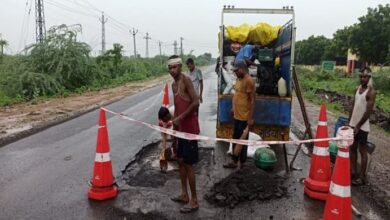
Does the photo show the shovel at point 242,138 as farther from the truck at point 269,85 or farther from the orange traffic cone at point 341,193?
the orange traffic cone at point 341,193

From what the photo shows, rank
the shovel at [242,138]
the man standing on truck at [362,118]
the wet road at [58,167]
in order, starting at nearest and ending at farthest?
the wet road at [58,167]
the man standing on truck at [362,118]
the shovel at [242,138]

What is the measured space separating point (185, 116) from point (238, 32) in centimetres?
483

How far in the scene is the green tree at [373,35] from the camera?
3777 cm

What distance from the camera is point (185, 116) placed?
4484 millimetres

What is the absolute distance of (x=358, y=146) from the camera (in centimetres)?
566

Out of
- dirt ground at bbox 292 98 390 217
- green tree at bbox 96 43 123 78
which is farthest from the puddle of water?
green tree at bbox 96 43 123 78

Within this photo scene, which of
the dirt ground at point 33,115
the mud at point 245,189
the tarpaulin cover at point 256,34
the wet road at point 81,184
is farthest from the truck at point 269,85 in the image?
the dirt ground at point 33,115

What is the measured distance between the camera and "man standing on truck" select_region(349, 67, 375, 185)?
531 cm

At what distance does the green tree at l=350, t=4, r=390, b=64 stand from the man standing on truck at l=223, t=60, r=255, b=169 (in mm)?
36191

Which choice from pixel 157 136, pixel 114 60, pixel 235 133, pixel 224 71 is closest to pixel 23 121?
pixel 157 136

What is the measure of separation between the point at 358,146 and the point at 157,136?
4624 mm

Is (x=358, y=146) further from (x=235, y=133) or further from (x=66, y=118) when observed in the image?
(x=66, y=118)

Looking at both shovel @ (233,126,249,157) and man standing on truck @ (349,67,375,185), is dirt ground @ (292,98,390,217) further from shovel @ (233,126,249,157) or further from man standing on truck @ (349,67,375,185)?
shovel @ (233,126,249,157)

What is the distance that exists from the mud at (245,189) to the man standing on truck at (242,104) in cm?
72
